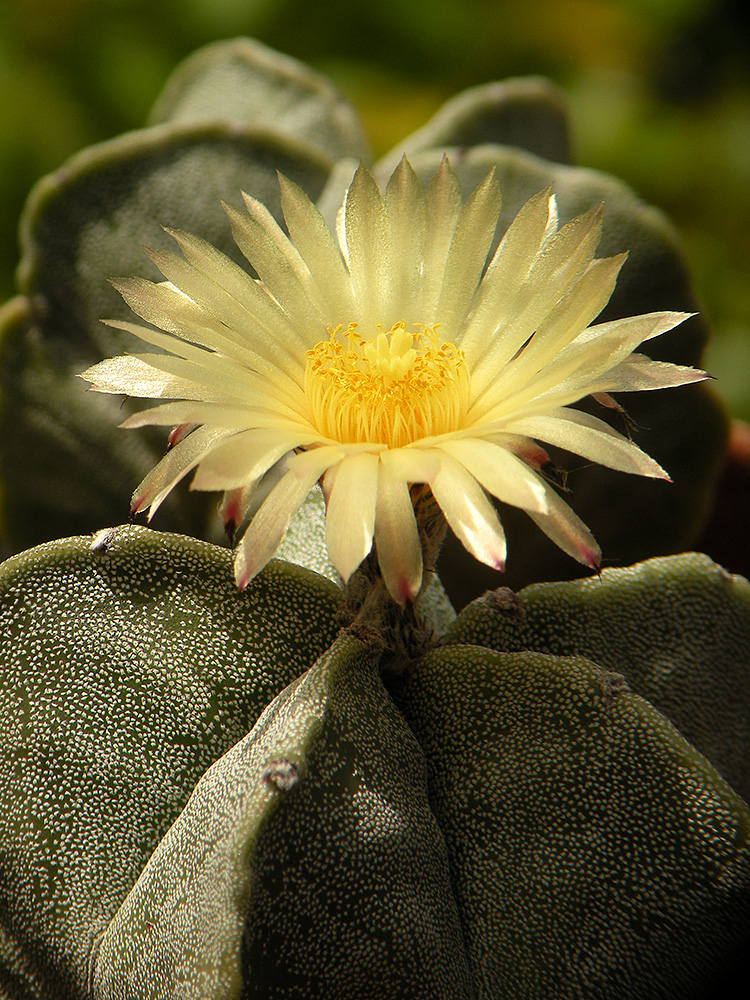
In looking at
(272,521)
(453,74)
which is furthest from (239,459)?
(453,74)

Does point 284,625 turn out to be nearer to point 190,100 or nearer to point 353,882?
point 353,882

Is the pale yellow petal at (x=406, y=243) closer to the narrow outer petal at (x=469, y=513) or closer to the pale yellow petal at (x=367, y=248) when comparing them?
the pale yellow petal at (x=367, y=248)

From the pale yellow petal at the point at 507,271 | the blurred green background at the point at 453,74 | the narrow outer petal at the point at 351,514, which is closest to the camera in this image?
the narrow outer petal at the point at 351,514

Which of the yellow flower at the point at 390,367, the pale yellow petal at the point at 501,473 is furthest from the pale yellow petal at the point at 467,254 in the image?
the pale yellow petal at the point at 501,473

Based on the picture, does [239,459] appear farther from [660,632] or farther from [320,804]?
[660,632]

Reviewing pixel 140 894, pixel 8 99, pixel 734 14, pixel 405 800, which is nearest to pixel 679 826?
pixel 405 800
